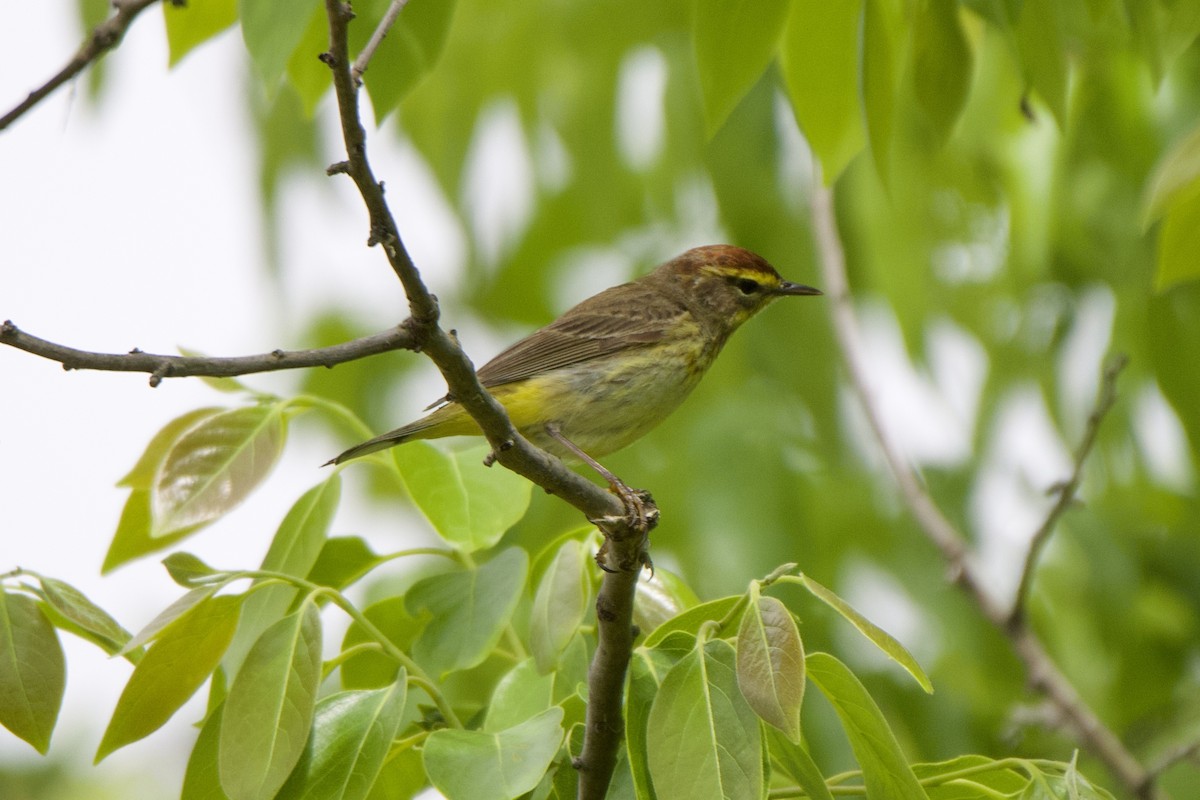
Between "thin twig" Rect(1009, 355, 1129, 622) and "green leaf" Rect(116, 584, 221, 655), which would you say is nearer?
"green leaf" Rect(116, 584, 221, 655)

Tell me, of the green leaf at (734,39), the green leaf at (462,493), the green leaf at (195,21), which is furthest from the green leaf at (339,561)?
the green leaf at (734,39)

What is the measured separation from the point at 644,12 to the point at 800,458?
6.88 feet

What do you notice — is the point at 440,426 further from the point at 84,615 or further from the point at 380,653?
the point at 84,615

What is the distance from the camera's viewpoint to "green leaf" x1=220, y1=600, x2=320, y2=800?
95.4 inches

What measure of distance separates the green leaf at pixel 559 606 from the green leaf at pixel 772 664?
1.98 feet

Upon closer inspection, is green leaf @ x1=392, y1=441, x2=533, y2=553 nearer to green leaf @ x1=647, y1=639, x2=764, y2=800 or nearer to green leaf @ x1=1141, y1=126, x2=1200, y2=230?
green leaf @ x1=647, y1=639, x2=764, y2=800

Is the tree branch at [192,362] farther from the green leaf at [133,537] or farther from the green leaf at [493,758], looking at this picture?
the green leaf at [133,537]

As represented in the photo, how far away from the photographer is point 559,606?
2848mm

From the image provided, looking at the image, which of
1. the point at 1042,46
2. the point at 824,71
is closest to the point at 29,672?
the point at 824,71

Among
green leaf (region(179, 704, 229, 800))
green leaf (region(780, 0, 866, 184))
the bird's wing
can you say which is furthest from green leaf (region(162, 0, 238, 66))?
the bird's wing

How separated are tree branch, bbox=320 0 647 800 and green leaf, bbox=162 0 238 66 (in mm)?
1336

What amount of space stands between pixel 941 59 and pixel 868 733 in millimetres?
1733

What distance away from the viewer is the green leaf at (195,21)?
3234mm

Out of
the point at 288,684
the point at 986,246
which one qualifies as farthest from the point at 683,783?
the point at 986,246
